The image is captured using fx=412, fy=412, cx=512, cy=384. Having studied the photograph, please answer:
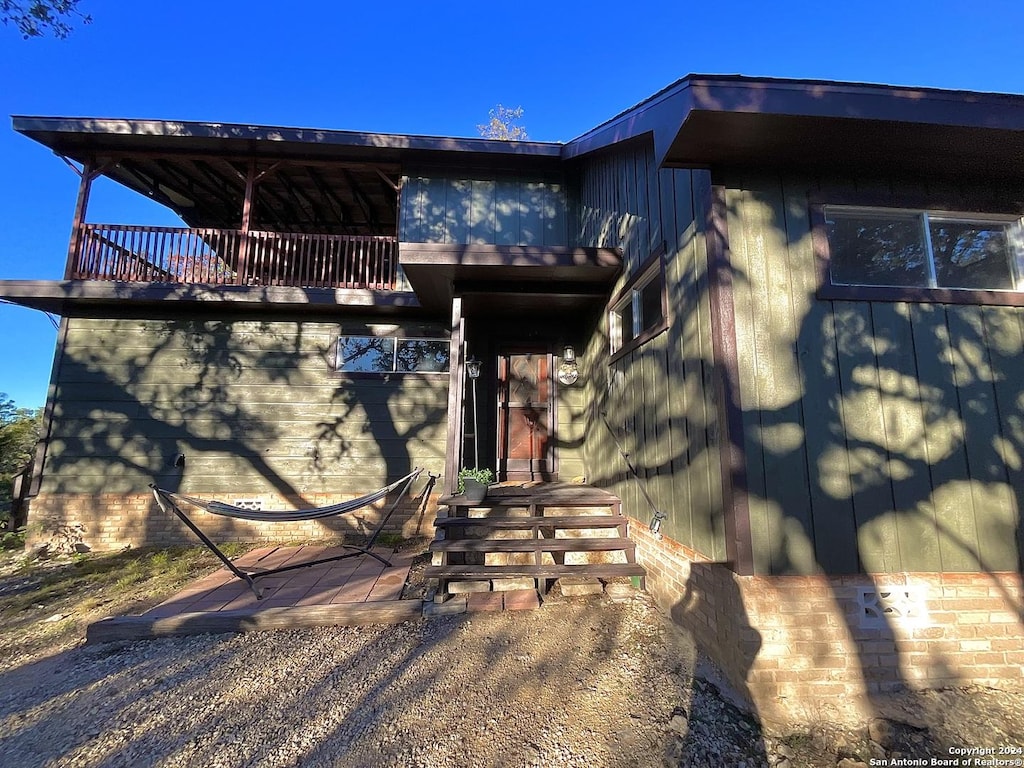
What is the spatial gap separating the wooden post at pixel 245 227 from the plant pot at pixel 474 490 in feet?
14.2

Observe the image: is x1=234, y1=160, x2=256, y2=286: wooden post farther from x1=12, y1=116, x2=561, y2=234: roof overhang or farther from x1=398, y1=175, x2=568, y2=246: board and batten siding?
x1=398, y1=175, x2=568, y2=246: board and batten siding

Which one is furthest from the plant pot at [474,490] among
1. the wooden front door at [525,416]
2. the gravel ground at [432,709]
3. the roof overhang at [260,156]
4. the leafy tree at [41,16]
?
the leafy tree at [41,16]

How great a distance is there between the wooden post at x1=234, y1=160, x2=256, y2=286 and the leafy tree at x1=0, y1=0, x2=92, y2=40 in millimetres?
1924

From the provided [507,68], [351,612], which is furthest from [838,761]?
[507,68]

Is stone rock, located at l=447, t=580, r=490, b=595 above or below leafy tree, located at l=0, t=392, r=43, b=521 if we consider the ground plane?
below

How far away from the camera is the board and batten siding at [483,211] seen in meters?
6.08

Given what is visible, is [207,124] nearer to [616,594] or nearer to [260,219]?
[260,219]

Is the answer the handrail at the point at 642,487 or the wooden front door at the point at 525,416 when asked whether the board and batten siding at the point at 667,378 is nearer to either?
the handrail at the point at 642,487

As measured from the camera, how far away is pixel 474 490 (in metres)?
3.93

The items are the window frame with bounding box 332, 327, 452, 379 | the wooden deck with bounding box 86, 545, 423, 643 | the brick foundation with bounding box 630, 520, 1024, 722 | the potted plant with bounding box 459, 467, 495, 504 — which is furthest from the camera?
the window frame with bounding box 332, 327, 452, 379

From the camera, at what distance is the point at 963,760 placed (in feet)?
6.29

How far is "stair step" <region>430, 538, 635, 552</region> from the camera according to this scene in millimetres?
3398

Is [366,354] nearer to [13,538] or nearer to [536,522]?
[536,522]

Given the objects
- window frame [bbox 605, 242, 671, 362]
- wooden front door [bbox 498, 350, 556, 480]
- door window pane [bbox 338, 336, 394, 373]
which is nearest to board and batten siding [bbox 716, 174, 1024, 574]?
window frame [bbox 605, 242, 671, 362]
